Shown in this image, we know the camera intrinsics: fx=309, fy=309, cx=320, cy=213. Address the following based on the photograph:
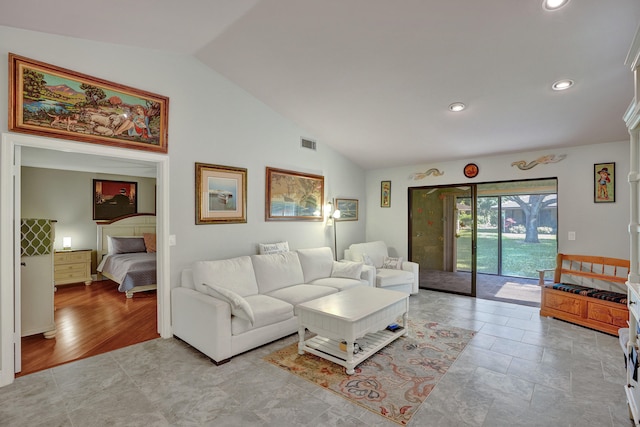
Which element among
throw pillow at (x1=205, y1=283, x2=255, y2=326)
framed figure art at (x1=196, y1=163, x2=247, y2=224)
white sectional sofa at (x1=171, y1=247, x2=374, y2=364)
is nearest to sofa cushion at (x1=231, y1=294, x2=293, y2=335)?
white sectional sofa at (x1=171, y1=247, x2=374, y2=364)

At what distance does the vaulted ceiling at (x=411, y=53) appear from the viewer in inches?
95.7

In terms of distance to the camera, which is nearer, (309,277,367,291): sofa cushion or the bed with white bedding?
(309,277,367,291): sofa cushion

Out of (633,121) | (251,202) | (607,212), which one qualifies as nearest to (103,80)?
(251,202)

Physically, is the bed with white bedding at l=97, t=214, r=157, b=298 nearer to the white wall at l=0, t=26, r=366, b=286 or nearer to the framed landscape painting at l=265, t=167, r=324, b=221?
the white wall at l=0, t=26, r=366, b=286

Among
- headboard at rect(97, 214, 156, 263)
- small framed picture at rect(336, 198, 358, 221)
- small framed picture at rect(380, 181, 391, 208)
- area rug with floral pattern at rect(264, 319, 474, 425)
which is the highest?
small framed picture at rect(380, 181, 391, 208)

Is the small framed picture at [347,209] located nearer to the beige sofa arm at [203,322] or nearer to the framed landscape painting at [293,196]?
the framed landscape painting at [293,196]

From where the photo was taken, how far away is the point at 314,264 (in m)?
4.62

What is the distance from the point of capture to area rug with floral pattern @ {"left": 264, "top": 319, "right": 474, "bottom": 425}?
7.47ft

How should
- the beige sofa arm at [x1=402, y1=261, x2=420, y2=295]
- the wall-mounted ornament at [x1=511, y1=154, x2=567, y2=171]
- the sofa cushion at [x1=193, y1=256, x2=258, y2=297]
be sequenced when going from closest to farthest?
the sofa cushion at [x1=193, y1=256, x2=258, y2=297] < the wall-mounted ornament at [x1=511, y1=154, x2=567, y2=171] < the beige sofa arm at [x1=402, y1=261, x2=420, y2=295]

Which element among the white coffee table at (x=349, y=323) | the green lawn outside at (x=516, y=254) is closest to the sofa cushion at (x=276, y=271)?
the white coffee table at (x=349, y=323)

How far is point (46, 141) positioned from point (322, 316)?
2886 millimetres

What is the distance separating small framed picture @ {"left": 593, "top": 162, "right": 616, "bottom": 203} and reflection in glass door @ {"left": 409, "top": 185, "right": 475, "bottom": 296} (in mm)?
1578

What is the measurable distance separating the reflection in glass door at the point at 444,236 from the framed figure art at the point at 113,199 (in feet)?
20.3

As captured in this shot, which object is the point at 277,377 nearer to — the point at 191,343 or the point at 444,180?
the point at 191,343
